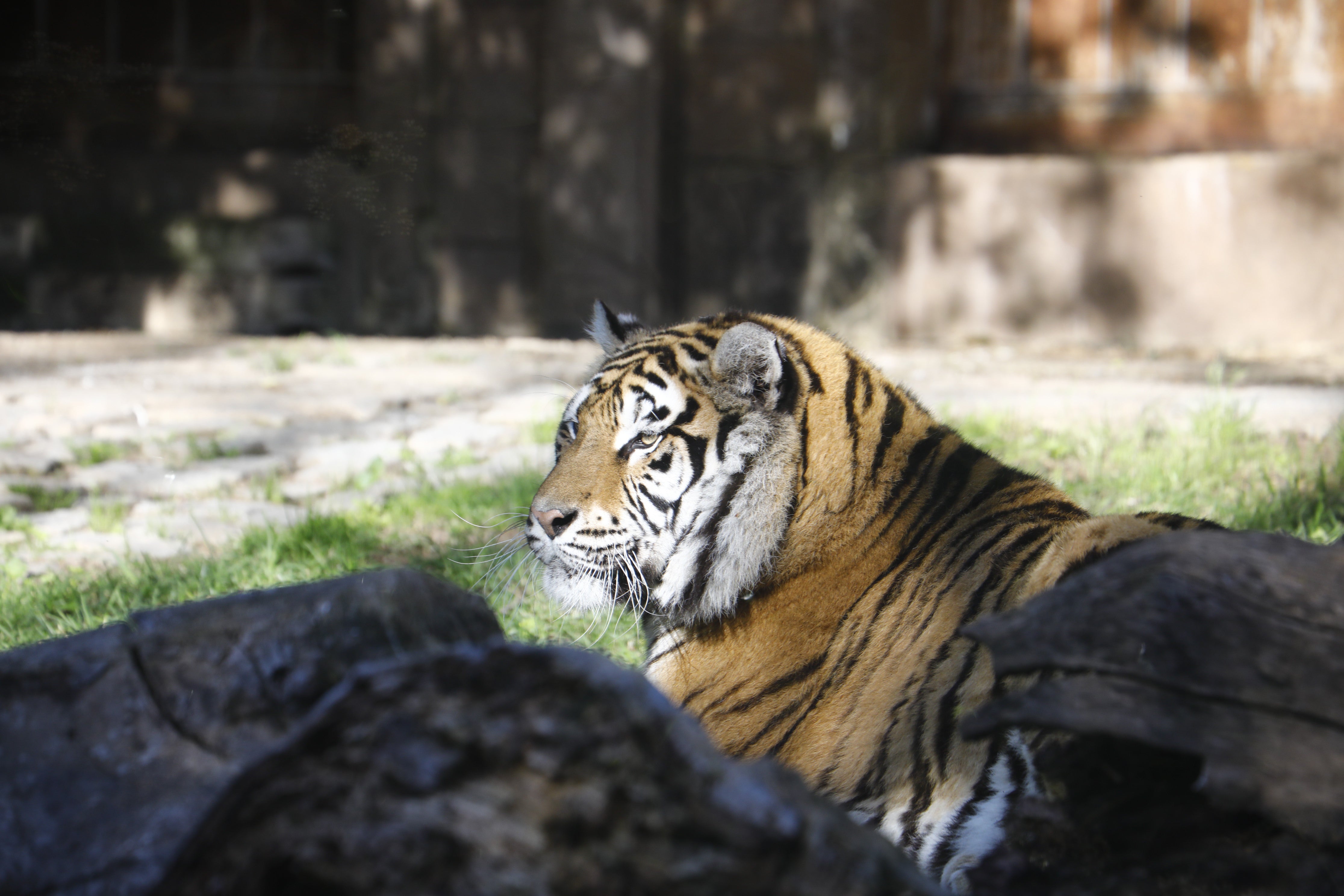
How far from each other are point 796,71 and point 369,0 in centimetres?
269

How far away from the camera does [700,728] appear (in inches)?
49.1

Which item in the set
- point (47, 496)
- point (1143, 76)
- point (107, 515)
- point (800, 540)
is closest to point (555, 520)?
point (800, 540)

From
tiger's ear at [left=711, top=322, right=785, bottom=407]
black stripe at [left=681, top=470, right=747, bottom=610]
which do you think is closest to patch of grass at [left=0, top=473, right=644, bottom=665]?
black stripe at [left=681, top=470, right=747, bottom=610]

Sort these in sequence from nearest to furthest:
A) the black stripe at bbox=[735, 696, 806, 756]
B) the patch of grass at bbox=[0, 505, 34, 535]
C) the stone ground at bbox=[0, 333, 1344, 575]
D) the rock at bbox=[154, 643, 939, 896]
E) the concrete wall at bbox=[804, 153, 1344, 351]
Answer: the rock at bbox=[154, 643, 939, 896]
the black stripe at bbox=[735, 696, 806, 756]
the patch of grass at bbox=[0, 505, 34, 535]
the stone ground at bbox=[0, 333, 1344, 575]
the concrete wall at bbox=[804, 153, 1344, 351]

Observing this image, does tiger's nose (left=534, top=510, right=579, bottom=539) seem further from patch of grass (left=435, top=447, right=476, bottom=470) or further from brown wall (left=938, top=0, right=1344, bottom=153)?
brown wall (left=938, top=0, right=1344, bottom=153)

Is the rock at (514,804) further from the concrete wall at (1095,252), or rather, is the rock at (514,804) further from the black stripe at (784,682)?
the concrete wall at (1095,252)

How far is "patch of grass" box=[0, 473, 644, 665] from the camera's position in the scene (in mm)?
3170

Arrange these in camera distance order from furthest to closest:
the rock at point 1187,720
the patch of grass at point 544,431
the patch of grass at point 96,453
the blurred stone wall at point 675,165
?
1. the blurred stone wall at point 675,165
2. the patch of grass at point 544,431
3. the patch of grass at point 96,453
4. the rock at point 1187,720

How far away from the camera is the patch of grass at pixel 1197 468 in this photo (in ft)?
12.4

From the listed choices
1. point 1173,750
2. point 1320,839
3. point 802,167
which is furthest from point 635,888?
point 802,167

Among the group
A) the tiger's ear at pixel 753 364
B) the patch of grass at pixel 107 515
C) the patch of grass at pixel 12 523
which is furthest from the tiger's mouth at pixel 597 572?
the patch of grass at pixel 12 523

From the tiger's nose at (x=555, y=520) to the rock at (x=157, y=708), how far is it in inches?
31.8

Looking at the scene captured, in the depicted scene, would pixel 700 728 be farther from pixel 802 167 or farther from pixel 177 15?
pixel 177 15

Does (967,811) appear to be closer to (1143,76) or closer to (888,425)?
(888,425)
